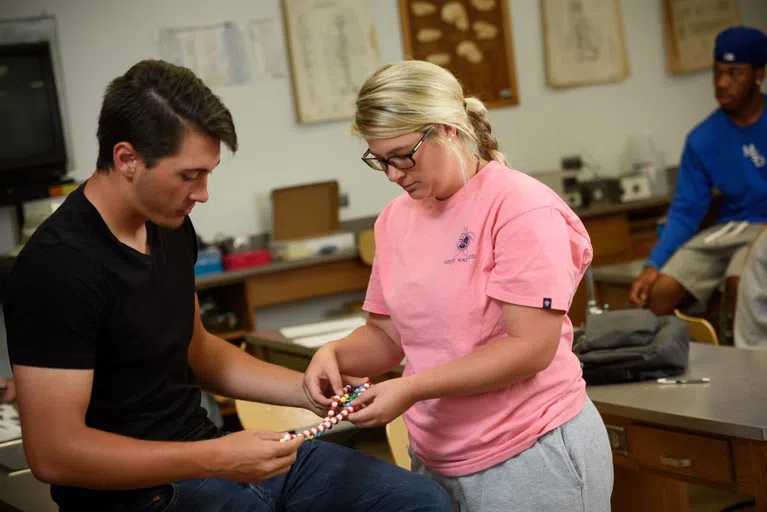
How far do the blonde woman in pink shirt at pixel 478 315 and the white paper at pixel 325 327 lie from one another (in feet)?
6.12

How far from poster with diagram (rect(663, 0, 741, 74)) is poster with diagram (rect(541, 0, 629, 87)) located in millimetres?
373

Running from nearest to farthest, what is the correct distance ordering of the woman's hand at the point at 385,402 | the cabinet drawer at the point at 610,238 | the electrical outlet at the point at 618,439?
the woman's hand at the point at 385,402, the electrical outlet at the point at 618,439, the cabinet drawer at the point at 610,238

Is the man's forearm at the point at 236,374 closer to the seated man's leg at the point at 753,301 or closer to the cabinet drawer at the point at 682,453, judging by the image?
the cabinet drawer at the point at 682,453

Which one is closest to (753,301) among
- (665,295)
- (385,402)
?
(665,295)

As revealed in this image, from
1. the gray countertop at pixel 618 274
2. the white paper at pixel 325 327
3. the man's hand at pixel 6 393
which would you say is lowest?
the gray countertop at pixel 618 274

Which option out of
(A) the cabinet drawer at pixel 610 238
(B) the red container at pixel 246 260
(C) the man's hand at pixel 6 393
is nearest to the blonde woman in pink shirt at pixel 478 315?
(C) the man's hand at pixel 6 393

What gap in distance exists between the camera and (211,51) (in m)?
5.65

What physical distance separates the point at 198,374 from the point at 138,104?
68 cm

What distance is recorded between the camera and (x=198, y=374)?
233 centimetres

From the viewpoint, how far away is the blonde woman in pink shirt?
1.93 meters

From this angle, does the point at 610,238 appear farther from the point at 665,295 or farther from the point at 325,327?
the point at 325,327

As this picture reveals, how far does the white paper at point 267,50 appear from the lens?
227 inches

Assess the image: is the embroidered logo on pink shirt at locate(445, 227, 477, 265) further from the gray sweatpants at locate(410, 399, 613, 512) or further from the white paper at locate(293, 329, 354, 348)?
the white paper at locate(293, 329, 354, 348)

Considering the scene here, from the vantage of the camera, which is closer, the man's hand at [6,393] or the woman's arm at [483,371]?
the woman's arm at [483,371]
